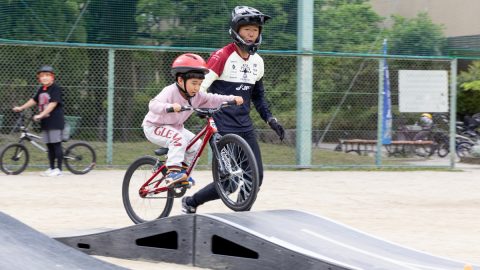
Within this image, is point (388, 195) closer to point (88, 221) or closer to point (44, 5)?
point (88, 221)

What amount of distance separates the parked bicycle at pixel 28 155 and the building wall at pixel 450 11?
12.5m

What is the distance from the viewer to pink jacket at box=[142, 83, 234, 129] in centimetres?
727

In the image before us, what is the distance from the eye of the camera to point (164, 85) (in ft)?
52.4

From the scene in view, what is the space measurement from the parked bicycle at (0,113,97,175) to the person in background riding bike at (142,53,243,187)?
715 cm

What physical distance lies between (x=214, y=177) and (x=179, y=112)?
25.1 inches

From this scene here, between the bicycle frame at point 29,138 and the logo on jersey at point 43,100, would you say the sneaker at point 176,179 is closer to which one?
the logo on jersey at point 43,100

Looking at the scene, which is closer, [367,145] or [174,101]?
[174,101]

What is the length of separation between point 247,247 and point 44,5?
10813mm

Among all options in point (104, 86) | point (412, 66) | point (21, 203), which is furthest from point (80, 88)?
point (412, 66)

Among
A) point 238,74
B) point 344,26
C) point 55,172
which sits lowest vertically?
point 55,172

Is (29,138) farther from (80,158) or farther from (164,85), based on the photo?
(164,85)

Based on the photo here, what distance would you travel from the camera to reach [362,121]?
16.9 meters

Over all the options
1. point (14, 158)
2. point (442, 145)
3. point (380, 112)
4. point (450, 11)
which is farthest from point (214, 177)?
point (450, 11)

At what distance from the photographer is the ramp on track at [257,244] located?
5.85 meters
